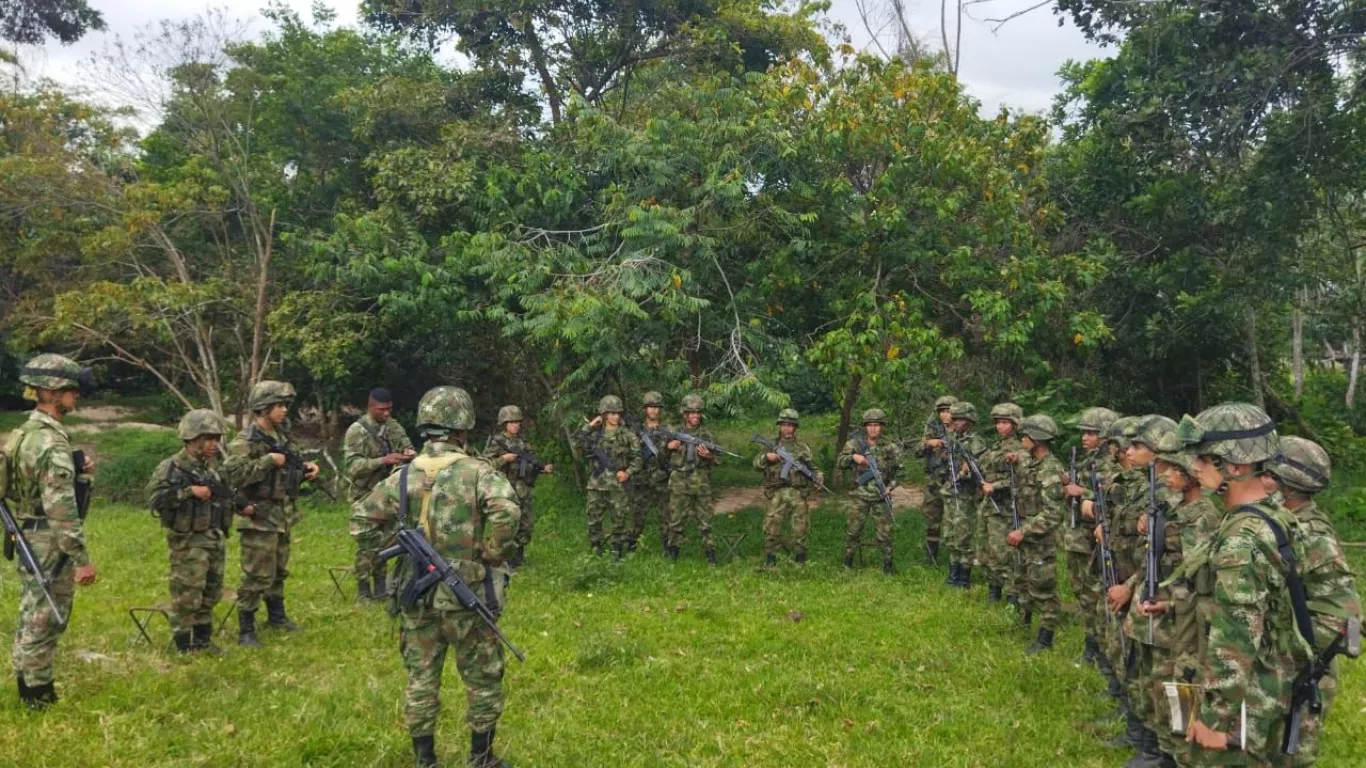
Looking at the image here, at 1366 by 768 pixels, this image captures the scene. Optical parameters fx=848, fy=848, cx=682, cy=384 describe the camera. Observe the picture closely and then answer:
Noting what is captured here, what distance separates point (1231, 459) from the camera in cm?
391

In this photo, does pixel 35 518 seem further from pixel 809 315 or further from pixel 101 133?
pixel 101 133

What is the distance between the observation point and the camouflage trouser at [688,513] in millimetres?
11453

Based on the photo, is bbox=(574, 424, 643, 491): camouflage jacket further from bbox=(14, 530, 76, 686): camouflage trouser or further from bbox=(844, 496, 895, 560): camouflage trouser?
bbox=(14, 530, 76, 686): camouflage trouser

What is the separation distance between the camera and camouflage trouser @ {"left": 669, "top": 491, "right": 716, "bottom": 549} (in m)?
11.5

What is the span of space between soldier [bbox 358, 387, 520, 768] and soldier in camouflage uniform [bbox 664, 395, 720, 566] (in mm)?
6339

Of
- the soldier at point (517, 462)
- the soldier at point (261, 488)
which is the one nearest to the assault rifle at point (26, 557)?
the soldier at point (261, 488)

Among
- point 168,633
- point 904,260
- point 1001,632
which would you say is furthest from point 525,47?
point 1001,632

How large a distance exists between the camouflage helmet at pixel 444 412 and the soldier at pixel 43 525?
2.59 metres

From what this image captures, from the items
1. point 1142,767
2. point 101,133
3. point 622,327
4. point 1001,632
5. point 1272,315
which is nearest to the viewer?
point 1142,767

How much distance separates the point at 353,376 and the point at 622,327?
902 cm

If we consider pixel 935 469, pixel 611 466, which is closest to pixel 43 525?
pixel 611 466

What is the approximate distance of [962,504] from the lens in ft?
34.4

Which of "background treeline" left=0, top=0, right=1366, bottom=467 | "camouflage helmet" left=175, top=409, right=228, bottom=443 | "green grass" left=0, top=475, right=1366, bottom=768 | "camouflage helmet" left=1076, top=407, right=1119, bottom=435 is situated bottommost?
"green grass" left=0, top=475, right=1366, bottom=768

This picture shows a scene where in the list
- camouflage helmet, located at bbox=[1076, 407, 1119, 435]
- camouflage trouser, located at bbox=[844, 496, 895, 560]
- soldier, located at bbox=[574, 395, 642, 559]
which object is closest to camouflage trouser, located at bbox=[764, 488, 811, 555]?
camouflage trouser, located at bbox=[844, 496, 895, 560]
